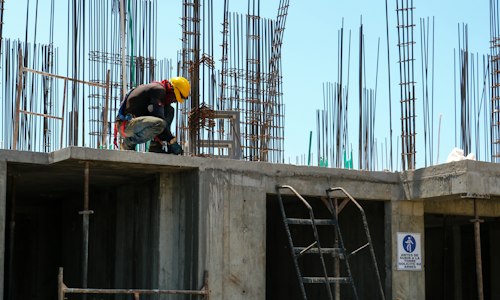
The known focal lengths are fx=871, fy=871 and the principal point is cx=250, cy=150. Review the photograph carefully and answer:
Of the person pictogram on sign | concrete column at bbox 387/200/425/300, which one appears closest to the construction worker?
concrete column at bbox 387/200/425/300

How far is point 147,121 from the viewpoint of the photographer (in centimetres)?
1173

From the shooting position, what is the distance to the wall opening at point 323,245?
46.3 ft

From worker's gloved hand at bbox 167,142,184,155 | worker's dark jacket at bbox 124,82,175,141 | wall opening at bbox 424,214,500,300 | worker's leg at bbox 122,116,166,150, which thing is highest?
worker's dark jacket at bbox 124,82,175,141

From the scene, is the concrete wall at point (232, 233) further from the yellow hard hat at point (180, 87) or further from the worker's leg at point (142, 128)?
the yellow hard hat at point (180, 87)

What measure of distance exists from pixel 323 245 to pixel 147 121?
16.1ft

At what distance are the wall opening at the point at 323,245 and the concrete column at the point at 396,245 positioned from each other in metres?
0.53

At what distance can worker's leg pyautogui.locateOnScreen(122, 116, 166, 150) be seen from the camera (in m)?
11.7

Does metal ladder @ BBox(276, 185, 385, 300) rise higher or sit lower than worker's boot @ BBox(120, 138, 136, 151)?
lower

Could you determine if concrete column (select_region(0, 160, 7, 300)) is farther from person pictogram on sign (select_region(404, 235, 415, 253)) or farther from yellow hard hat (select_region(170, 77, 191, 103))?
person pictogram on sign (select_region(404, 235, 415, 253))

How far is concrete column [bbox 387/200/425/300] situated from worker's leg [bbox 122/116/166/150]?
3805 millimetres

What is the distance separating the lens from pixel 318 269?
15531mm

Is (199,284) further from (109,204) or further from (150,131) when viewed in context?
(109,204)

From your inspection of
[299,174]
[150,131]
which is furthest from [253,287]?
[150,131]

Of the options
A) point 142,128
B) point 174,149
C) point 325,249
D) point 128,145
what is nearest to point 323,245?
point 325,249
